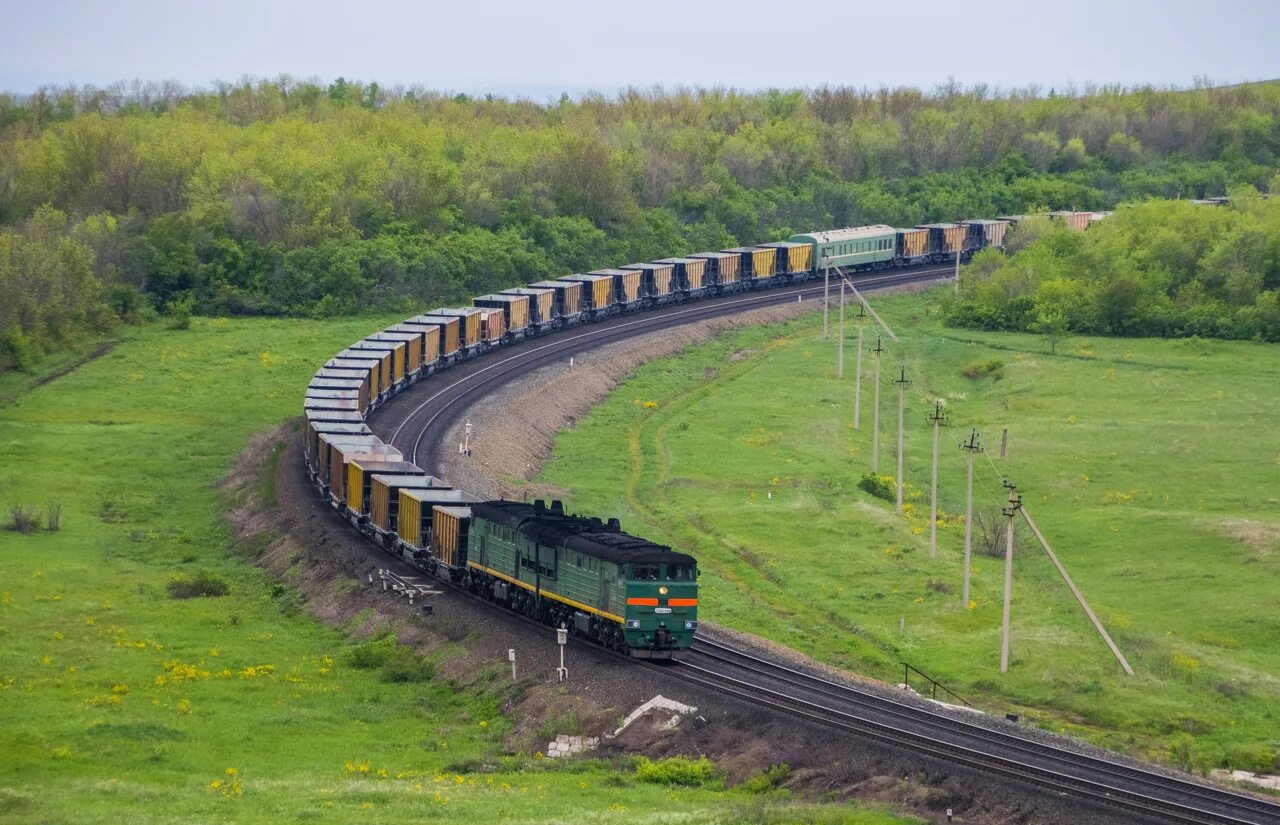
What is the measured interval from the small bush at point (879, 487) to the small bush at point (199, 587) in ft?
108

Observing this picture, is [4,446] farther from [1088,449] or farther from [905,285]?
A: [905,285]

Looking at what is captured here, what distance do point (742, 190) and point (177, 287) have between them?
69.8 metres

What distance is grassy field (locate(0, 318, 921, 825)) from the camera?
1446 inches

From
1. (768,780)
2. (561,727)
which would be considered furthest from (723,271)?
(768,780)

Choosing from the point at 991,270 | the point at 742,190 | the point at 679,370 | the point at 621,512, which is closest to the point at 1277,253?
the point at 991,270

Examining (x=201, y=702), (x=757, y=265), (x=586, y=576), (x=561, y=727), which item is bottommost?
(x=201, y=702)

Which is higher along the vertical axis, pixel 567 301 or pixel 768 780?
pixel 567 301

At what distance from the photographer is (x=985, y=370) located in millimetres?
110188

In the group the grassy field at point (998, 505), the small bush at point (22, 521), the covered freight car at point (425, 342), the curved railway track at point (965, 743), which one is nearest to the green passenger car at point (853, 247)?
the grassy field at point (998, 505)

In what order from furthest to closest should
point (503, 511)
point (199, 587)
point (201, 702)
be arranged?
1. point (199, 587)
2. point (503, 511)
3. point (201, 702)

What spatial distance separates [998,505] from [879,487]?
569 cm

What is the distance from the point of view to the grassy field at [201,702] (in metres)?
36.7

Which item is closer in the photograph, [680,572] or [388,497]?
[680,572]

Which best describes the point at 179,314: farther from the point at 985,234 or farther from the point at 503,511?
the point at 985,234
